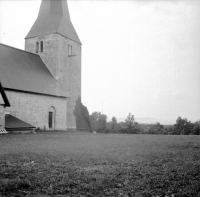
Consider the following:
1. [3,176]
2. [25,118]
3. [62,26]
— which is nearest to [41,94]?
[25,118]

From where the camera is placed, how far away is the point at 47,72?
32.3 metres

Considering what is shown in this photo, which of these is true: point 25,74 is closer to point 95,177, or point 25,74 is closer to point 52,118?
point 52,118

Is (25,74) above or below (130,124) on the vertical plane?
above

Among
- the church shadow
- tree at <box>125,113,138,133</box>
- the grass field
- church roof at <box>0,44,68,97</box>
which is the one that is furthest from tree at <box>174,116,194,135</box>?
the grass field

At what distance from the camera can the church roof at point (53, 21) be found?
1337 inches

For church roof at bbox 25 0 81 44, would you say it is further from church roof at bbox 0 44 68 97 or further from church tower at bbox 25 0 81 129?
church roof at bbox 0 44 68 97

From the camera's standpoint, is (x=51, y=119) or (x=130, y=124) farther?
(x=130, y=124)

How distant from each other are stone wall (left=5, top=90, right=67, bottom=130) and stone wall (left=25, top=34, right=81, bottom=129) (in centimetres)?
259

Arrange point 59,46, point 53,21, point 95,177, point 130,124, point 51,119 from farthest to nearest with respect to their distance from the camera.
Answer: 1. point 130,124
2. point 53,21
3. point 59,46
4. point 51,119
5. point 95,177

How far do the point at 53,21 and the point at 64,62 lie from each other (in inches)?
243

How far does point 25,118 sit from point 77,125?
10073 mm

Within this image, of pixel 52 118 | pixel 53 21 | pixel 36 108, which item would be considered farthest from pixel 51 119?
pixel 53 21

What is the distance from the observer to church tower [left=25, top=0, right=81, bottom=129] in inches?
1313

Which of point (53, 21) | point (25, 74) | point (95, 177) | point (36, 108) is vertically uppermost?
point (53, 21)
